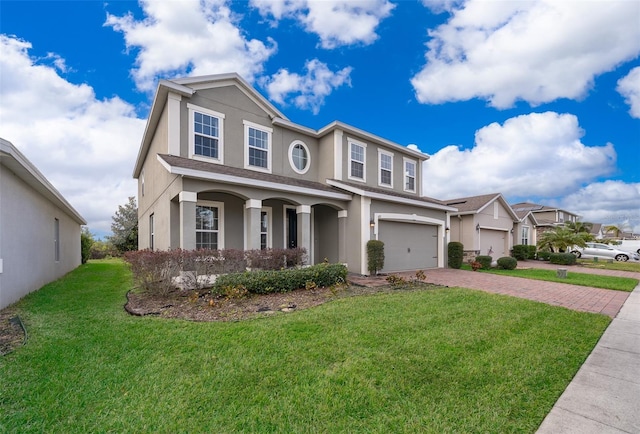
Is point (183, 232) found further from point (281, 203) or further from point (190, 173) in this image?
point (281, 203)

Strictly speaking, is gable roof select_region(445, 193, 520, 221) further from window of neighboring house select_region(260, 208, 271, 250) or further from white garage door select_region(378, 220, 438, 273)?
window of neighboring house select_region(260, 208, 271, 250)

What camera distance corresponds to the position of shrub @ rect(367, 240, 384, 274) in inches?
444

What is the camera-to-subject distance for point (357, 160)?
13.7 meters

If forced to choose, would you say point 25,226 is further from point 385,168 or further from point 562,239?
point 562,239

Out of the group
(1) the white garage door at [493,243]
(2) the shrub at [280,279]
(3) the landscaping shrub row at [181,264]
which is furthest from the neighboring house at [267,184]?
(1) the white garage door at [493,243]

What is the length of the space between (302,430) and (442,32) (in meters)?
13.8

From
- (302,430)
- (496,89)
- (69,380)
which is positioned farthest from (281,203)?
(496,89)

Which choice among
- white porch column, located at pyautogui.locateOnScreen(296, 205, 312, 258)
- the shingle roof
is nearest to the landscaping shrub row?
white porch column, located at pyautogui.locateOnScreen(296, 205, 312, 258)

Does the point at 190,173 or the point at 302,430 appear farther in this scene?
the point at 190,173

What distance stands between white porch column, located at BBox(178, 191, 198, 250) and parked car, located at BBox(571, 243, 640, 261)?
2783 cm

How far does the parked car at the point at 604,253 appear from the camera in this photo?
72.9ft

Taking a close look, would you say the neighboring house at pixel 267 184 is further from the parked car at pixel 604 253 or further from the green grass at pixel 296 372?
the parked car at pixel 604 253

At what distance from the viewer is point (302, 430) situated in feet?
8.15

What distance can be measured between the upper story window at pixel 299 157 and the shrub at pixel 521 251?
59.4ft
